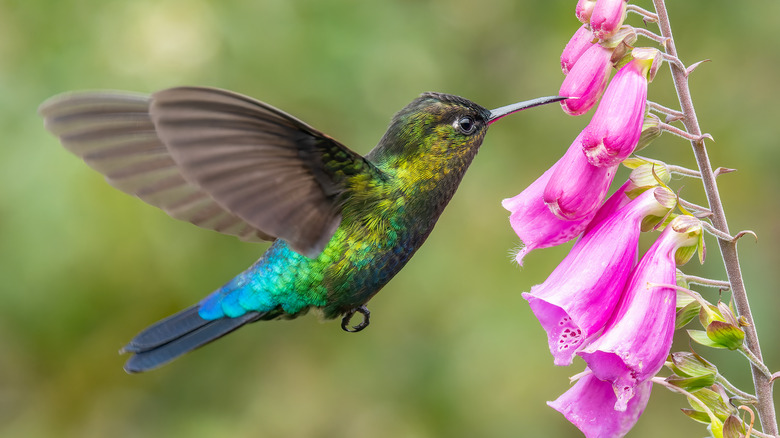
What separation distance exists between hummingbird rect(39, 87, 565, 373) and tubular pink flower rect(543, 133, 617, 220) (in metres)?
0.22

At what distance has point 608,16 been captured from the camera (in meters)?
1.50

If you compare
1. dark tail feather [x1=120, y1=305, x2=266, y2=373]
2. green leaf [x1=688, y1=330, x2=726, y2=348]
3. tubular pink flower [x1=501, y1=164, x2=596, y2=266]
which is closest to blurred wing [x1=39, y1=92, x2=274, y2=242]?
dark tail feather [x1=120, y1=305, x2=266, y2=373]

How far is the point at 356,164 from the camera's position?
192 centimetres

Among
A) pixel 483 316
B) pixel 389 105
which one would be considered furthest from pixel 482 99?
pixel 483 316

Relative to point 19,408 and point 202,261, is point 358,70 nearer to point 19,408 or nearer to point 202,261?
point 202,261

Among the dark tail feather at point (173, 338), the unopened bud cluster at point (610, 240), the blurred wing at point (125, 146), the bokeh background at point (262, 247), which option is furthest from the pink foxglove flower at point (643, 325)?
the bokeh background at point (262, 247)

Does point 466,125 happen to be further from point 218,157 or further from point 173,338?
point 173,338

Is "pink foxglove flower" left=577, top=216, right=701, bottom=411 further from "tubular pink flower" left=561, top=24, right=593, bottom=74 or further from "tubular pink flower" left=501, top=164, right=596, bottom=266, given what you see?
"tubular pink flower" left=561, top=24, right=593, bottom=74

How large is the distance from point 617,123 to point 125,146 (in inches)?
38.7

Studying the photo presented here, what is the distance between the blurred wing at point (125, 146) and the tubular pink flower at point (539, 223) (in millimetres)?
545

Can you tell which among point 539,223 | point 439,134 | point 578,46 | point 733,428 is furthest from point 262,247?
point 733,428

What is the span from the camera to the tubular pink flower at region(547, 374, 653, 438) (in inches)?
62.9

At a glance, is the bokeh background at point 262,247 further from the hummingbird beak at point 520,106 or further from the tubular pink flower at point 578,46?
the tubular pink flower at point 578,46

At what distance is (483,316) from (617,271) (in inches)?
57.0
